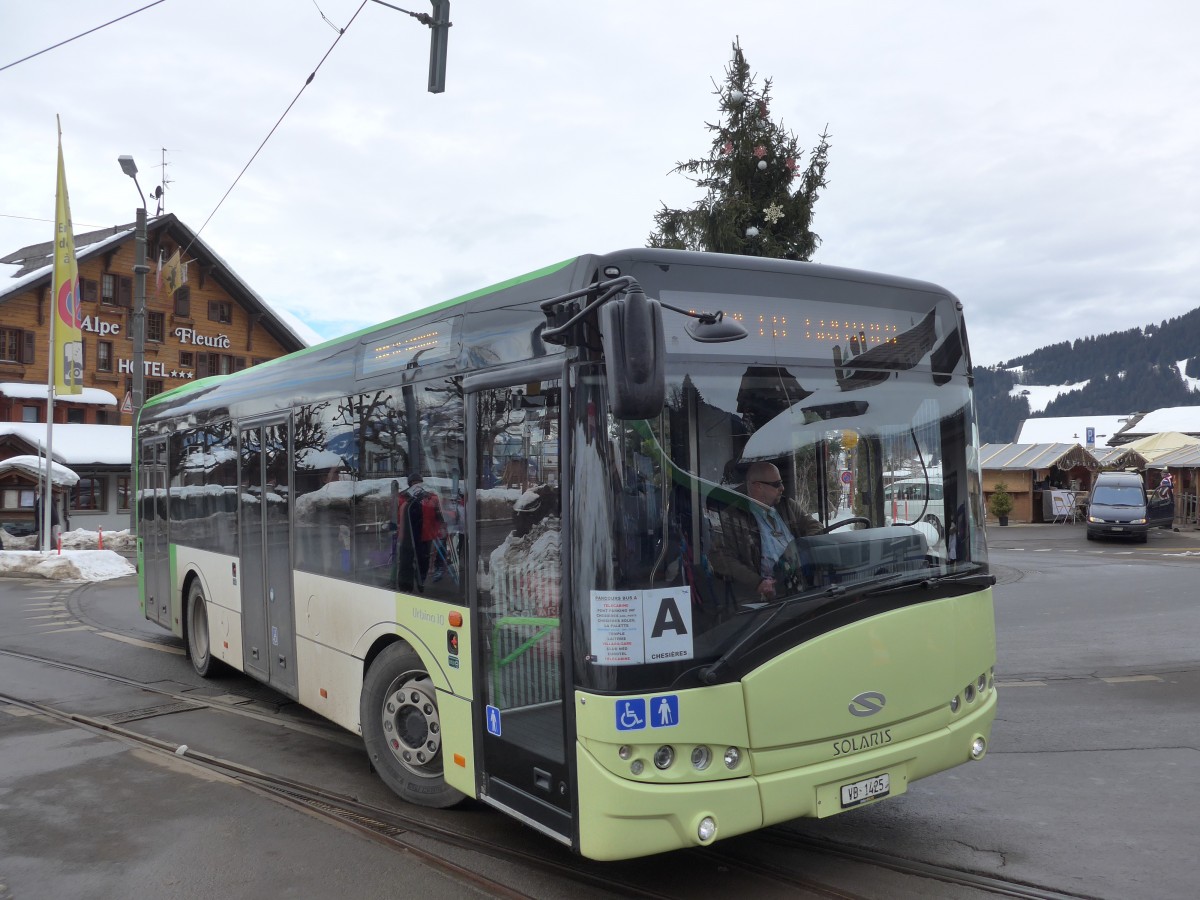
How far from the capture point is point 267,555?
790cm

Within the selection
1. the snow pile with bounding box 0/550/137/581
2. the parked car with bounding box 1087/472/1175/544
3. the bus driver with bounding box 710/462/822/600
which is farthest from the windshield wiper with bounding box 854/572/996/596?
the parked car with bounding box 1087/472/1175/544

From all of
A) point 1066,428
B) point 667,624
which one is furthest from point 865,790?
point 1066,428


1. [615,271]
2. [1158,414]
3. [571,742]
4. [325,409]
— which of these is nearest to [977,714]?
[571,742]

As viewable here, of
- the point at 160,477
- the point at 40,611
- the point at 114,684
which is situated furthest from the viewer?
the point at 40,611

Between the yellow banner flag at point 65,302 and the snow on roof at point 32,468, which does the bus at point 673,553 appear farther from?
the snow on roof at point 32,468

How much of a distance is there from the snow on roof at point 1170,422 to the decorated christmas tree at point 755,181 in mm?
66920

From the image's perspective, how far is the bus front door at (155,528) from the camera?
11.0 metres

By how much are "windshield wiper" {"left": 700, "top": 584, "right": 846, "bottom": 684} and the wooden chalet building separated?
3342 cm

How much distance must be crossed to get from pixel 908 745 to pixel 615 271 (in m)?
2.60

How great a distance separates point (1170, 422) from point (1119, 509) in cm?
5339

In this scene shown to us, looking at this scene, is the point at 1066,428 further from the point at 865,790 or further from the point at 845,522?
the point at 865,790

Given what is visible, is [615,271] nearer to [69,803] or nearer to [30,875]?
[30,875]

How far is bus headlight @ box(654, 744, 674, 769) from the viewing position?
416 centimetres

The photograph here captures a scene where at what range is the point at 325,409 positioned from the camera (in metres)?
6.91
